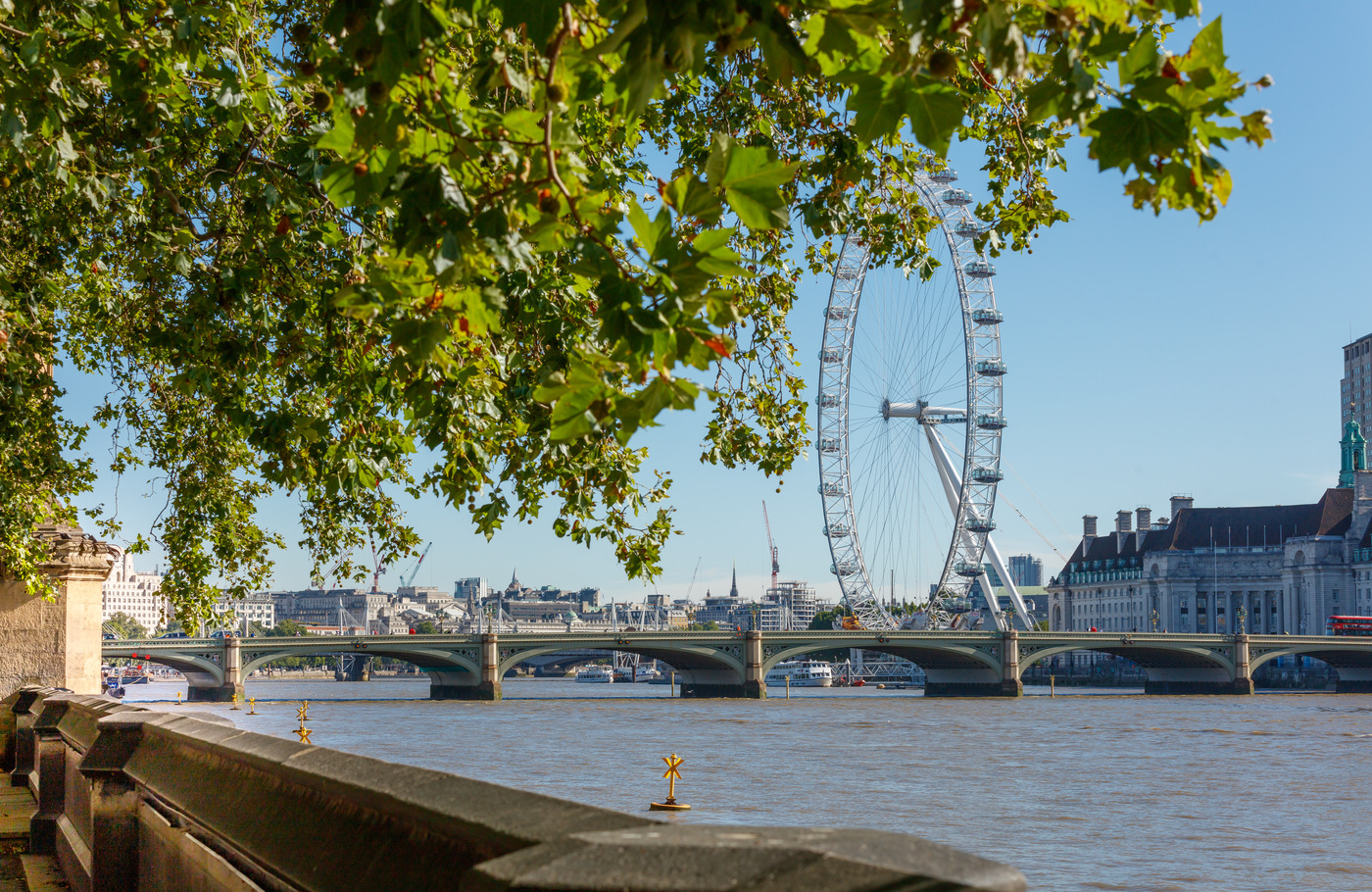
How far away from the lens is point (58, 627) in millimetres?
14820

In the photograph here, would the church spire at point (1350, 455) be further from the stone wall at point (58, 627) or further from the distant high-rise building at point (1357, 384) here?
the stone wall at point (58, 627)

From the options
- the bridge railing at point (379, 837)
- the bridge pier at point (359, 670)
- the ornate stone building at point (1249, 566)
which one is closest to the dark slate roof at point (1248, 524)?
the ornate stone building at point (1249, 566)

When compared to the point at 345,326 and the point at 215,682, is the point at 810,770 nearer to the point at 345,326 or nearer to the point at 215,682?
the point at 345,326

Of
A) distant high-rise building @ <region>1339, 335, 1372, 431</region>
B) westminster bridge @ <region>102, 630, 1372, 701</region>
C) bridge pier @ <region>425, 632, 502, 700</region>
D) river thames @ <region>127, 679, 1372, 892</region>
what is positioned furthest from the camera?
distant high-rise building @ <region>1339, 335, 1372, 431</region>

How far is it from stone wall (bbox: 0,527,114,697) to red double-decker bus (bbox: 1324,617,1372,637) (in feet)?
368

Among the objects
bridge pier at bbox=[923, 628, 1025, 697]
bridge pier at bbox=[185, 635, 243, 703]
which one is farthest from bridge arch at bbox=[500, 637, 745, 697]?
bridge pier at bbox=[923, 628, 1025, 697]

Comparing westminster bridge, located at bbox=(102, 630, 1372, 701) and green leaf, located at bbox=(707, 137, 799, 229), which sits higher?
green leaf, located at bbox=(707, 137, 799, 229)

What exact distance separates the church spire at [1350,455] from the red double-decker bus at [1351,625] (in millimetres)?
45080

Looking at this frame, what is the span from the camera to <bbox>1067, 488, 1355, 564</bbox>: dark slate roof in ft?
500

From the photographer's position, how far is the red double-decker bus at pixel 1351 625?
11144 centimetres

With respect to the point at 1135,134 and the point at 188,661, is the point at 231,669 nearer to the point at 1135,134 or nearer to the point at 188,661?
the point at 188,661

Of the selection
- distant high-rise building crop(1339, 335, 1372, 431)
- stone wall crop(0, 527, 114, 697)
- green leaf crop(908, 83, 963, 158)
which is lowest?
stone wall crop(0, 527, 114, 697)

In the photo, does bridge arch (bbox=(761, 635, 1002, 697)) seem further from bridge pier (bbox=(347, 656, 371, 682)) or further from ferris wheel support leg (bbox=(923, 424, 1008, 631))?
bridge pier (bbox=(347, 656, 371, 682))

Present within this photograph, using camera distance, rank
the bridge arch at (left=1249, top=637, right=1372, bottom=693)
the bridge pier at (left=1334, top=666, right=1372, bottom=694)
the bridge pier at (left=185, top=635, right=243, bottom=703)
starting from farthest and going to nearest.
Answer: the bridge pier at (left=1334, top=666, right=1372, bottom=694) → the bridge arch at (left=1249, top=637, right=1372, bottom=693) → the bridge pier at (left=185, top=635, right=243, bottom=703)
